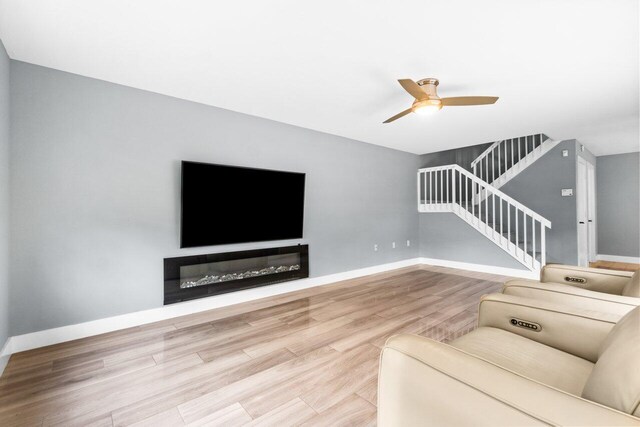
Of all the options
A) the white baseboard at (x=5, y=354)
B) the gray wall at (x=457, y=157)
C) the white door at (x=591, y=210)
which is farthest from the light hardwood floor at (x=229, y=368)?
the white door at (x=591, y=210)

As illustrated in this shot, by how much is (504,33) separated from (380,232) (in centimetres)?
385

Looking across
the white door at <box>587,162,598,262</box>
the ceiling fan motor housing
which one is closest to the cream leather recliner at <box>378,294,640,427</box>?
the ceiling fan motor housing

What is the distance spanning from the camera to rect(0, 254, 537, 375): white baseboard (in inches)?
97.7

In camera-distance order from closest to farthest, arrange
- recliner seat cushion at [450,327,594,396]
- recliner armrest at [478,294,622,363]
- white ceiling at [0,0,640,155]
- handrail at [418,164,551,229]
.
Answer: recliner seat cushion at [450,327,594,396] < recliner armrest at [478,294,622,363] < white ceiling at [0,0,640,155] < handrail at [418,164,551,229]

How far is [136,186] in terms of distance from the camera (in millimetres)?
3006

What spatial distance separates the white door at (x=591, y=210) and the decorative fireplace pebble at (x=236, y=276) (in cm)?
623

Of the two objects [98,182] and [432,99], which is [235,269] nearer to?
[98,182]

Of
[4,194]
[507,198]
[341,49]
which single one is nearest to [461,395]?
[341,49]

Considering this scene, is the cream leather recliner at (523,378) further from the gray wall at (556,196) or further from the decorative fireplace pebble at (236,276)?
the gray wall at (556,196)

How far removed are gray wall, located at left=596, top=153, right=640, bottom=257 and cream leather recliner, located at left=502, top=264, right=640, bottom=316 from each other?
604 cm

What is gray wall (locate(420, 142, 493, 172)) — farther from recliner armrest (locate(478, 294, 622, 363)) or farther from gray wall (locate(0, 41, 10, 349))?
gray wall (locate(0, 41, 10, 349))

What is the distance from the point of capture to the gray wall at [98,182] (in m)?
2.50

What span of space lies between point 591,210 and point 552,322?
6.66 m

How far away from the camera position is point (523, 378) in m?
0.79
